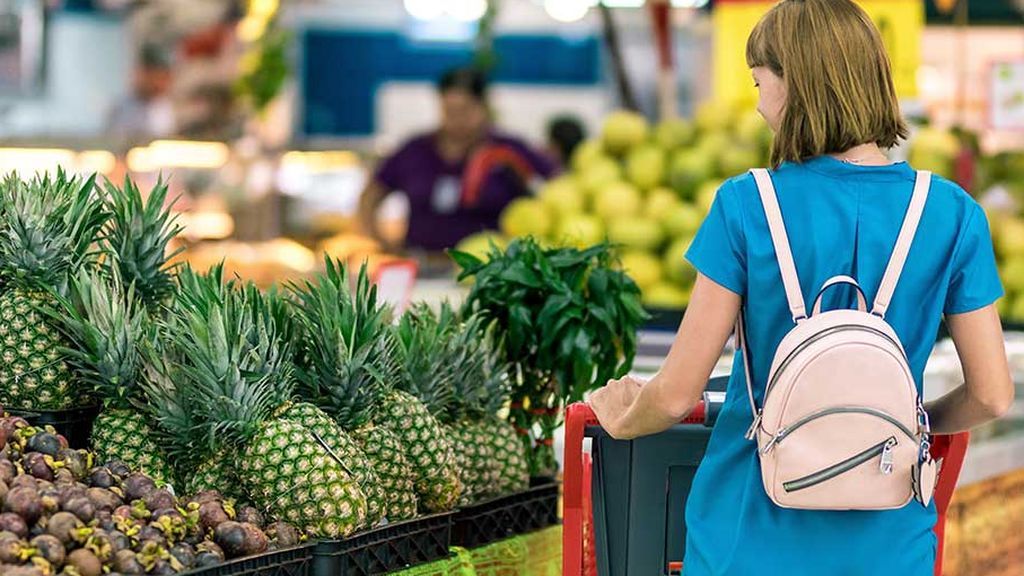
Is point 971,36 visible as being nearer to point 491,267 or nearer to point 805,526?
point 491,267

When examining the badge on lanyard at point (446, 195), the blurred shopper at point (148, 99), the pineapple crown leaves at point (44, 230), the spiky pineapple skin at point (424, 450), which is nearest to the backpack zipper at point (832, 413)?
the spiky pineapple skin at point (424, 450)

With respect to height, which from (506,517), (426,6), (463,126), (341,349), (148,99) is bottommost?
(506,517)

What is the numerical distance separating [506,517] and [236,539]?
88 cm

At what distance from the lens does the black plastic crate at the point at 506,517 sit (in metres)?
3.17

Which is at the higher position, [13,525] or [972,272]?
[972,272]

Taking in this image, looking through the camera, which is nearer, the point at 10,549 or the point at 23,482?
the point at 10,549

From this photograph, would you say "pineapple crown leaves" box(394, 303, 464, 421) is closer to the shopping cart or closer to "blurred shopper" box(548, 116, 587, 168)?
the shopping cart

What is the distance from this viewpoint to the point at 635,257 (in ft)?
18.1

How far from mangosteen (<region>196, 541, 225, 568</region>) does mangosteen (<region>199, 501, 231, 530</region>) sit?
0.08m

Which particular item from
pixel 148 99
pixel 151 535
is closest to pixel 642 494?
pixel 151 535

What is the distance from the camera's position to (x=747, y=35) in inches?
251

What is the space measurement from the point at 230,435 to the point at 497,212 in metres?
5.91

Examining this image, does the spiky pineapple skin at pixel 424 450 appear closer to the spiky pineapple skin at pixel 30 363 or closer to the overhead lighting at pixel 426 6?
the spiky pineapple skin at pixel 30 363

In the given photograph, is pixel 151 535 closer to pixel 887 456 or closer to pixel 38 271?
pixel 38 271
